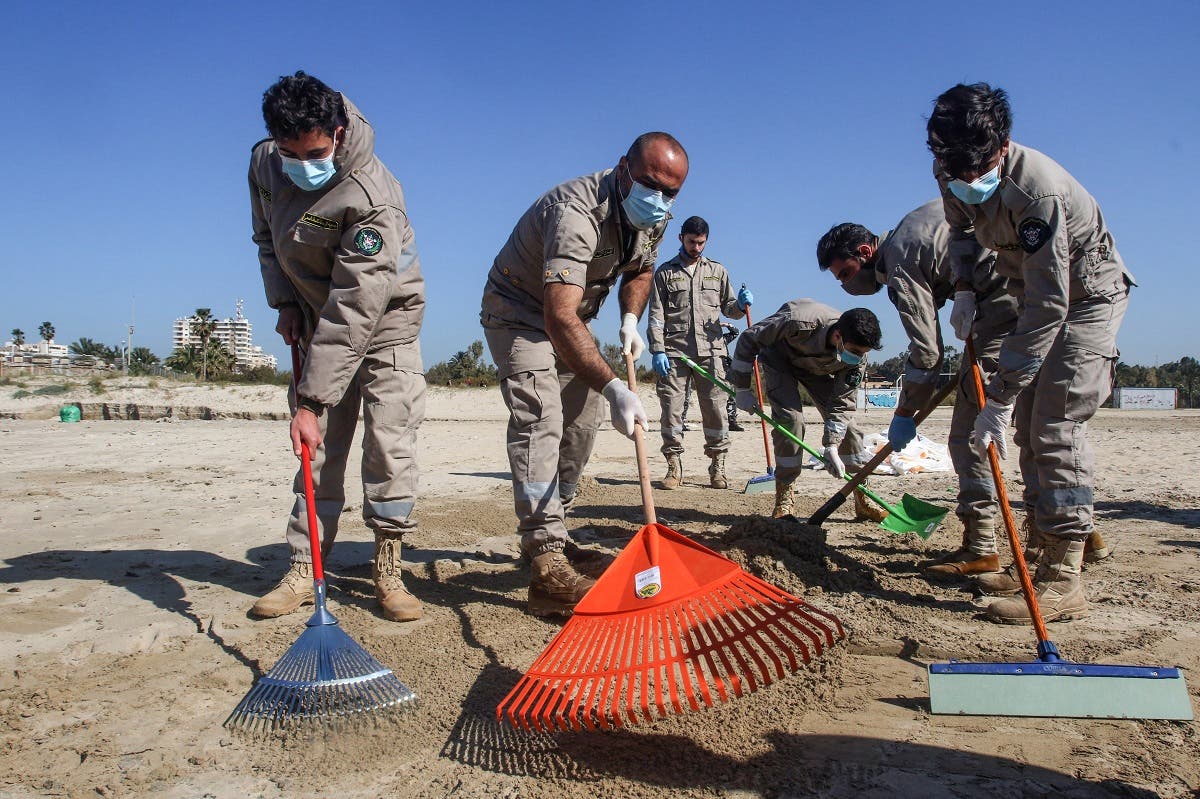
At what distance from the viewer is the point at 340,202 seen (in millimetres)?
2945

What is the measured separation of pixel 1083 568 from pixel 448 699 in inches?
120

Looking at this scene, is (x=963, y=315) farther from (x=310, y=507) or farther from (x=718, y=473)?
(x=718, y=473)

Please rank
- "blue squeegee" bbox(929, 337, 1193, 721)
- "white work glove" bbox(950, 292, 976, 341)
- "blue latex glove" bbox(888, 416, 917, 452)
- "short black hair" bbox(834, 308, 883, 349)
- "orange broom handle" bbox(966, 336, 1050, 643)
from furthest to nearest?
"short black hair" bbox(834, 308, 883, 349) < "blue latex glove" bbox(888, 416, 917, 452) < "white work glove" bbox(950, 292, 976, 341) < "orange broom handle" bbox(966, 336, 1050, 643) < "blue squeegee" bbox(929, 337, 1193, 721)

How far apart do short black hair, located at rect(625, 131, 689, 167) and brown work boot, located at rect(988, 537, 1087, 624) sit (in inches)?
81.0

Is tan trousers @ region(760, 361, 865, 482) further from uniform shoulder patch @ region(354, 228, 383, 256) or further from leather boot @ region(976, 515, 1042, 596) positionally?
uniform shoulder patch @ region(354, 228, 383, 256)

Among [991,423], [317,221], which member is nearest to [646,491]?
[991,423]

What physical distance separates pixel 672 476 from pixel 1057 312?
4221 millimetres

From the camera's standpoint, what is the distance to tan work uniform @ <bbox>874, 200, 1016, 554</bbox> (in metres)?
3.72

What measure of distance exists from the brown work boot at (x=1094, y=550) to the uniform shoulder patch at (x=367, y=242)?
3550mm

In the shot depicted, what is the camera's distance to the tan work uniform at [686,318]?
723 centimetres

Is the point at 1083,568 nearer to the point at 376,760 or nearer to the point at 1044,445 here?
the point at 1044,445

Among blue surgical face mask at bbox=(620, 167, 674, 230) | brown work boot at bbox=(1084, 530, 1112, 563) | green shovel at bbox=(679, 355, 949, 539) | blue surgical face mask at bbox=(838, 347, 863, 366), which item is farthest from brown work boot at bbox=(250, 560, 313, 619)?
brown work boot at bbox=(1084, 530, 1112, 563)

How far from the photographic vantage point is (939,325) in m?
4.00

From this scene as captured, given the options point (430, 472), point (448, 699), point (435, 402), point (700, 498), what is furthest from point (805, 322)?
point (435, 402)
